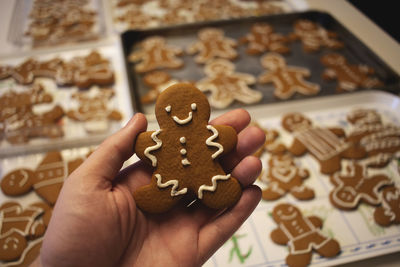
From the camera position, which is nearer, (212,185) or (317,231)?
(212,185)

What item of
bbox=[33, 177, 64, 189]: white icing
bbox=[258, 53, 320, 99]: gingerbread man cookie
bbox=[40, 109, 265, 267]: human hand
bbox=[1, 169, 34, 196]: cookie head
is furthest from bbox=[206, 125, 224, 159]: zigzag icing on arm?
bbox=[258, 53, 320, 99]: gingerbread man cookie

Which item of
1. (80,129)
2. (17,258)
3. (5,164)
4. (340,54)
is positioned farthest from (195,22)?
(17,258)

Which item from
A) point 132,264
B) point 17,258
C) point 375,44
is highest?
point 375,44

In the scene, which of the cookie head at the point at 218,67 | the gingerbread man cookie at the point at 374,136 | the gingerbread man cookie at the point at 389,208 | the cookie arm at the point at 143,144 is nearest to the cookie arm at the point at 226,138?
the cookie arm at the point at 143,144

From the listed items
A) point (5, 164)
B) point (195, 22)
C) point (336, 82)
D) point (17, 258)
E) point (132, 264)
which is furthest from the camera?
point (195, 22)

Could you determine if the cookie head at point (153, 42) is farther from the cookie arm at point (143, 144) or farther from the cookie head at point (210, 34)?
the cookie arm at point (143, 144)

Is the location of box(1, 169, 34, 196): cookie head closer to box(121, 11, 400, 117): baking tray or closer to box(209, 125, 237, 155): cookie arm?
box(121, 11, 400, 117): baking tray

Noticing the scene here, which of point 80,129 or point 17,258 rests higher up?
point 80,129

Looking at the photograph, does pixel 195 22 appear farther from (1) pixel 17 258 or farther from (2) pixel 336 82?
(1) pixel 17 258
